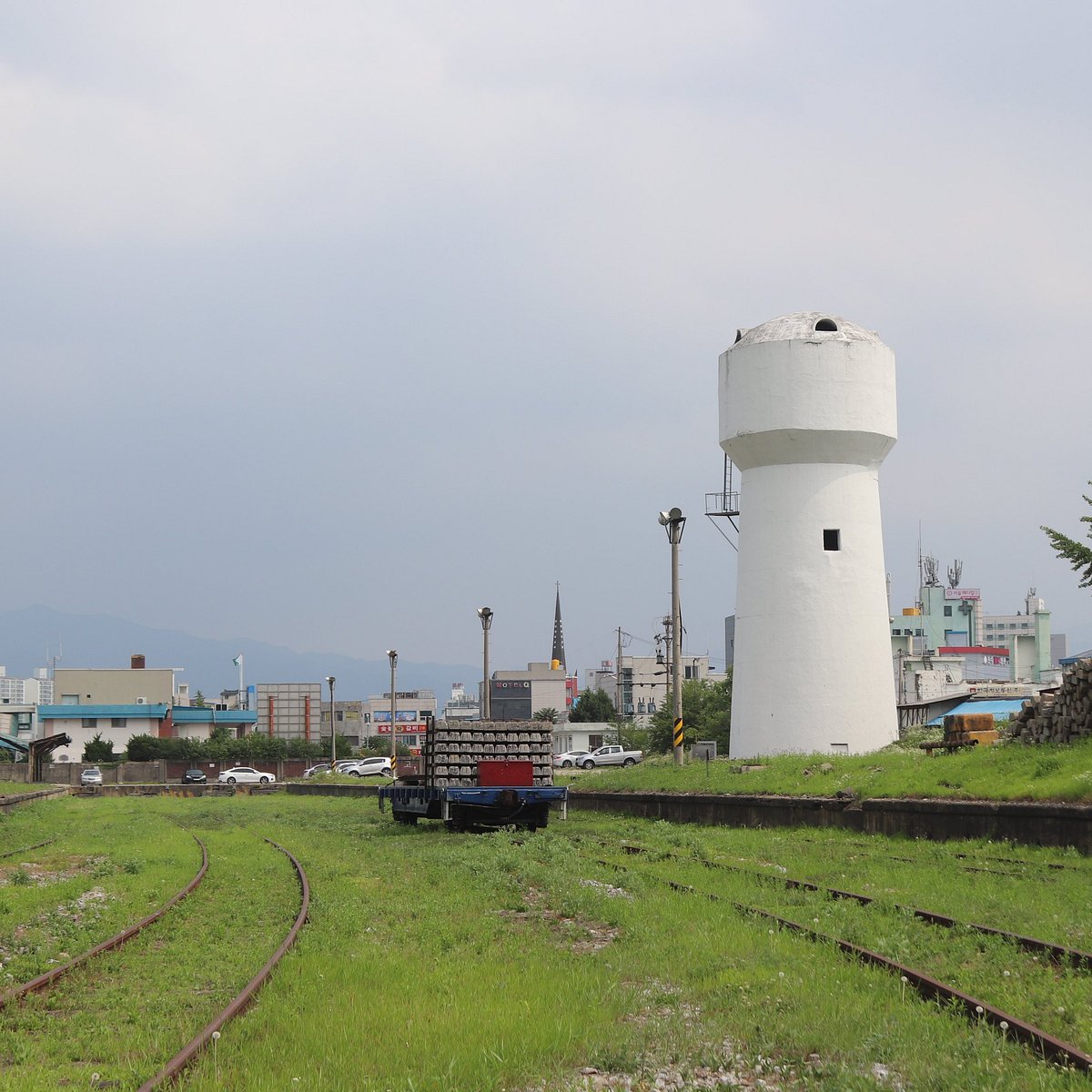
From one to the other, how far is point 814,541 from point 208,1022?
987 inches

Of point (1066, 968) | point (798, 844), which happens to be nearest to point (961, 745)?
point (798, 844)

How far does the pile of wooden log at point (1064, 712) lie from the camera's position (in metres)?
21.9

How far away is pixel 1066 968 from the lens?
9.01 meters

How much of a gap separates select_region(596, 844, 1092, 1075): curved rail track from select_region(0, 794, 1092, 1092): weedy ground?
15 centimetres

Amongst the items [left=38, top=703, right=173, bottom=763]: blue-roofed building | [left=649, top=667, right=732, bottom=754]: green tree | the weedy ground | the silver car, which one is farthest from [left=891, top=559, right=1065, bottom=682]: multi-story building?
the weedy ground

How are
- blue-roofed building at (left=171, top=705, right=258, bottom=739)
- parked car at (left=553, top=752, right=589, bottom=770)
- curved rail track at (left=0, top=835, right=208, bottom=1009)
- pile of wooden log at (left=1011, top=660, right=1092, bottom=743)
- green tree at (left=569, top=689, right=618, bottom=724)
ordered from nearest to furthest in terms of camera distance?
1. curved rail track at (left=0, top=835, right=208, bottom=1009)
2. pile of wooden log at (left=1011, top=660, right=1092, bottom=743)
3. parked car at (left=553, top=752, right=589, bottom=770)
4. blue-roofed building at (left=171, top=705, right=258, bottom=739)
5. green tree at (left=569, top=689, right=618, bottom=724)

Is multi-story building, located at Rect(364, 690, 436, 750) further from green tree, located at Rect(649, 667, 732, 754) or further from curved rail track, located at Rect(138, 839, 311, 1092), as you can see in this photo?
curved rail track, located at Rect(138, 839, 311, 1092)

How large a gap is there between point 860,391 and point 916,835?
45.9ft

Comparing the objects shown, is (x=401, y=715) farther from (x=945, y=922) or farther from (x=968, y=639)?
→ (x=945, y=922)

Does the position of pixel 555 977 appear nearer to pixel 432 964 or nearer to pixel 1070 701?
pixel 432 964

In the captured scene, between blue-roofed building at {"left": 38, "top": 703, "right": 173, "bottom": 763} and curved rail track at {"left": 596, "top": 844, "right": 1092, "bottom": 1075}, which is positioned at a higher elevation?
blue-roofed building at {"left": 38, "top": 703, "right": 173, "bottom": 763}

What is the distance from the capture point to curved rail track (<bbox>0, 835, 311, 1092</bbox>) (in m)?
6.71

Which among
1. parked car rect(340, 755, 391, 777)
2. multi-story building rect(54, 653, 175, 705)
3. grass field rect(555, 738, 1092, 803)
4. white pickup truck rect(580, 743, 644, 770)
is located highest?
multi-story building rect(54, 653, 175, 705)

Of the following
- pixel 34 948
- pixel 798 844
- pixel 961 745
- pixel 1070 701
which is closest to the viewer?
pixel 34 948
